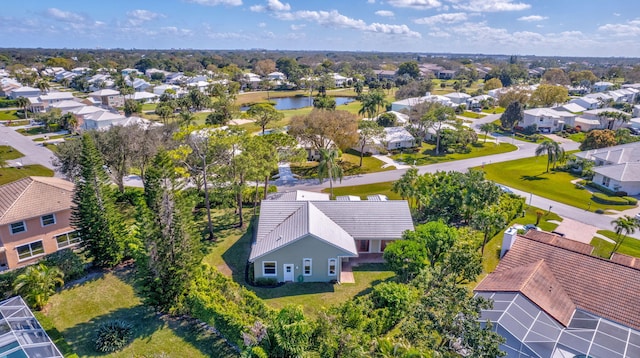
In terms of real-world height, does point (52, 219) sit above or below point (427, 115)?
below

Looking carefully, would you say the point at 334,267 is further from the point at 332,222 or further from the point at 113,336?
the point at 113,336

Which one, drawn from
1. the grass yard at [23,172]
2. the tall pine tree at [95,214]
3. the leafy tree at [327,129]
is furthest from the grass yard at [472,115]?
the tall pine tree at [95,214]

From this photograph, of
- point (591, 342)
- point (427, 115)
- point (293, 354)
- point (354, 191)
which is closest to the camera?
point (293, 354)

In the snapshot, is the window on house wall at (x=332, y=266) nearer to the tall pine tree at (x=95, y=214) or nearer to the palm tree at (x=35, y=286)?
the tall pine tree at (x=95, y=214)

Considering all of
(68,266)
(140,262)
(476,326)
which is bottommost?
(68,266)

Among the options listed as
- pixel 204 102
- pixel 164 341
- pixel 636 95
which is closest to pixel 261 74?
pixel 204 102

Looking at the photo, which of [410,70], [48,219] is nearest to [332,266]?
[48,219]

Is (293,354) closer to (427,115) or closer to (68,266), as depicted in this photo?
(68,266)
